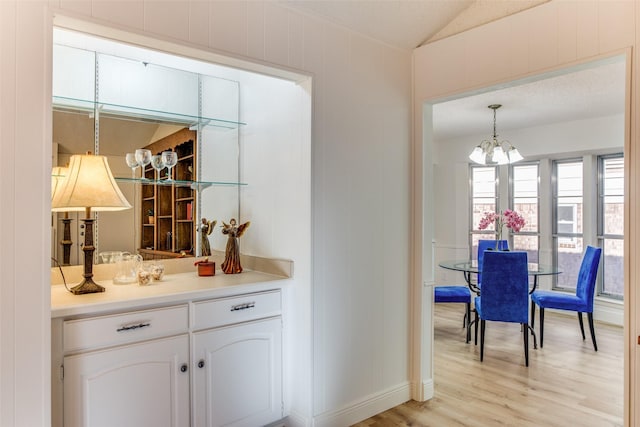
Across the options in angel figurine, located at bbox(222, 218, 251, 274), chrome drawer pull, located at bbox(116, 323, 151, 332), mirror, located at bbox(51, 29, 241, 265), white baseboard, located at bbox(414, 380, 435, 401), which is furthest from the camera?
white baseboard, located at bbox(414, 380, 435, 401)

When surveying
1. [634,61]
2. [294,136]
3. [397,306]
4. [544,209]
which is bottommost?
[397,306]

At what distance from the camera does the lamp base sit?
1957mm

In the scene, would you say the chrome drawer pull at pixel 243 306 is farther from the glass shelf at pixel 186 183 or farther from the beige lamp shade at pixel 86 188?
the glass shelf at pixel 186 183

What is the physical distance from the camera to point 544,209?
5.61m

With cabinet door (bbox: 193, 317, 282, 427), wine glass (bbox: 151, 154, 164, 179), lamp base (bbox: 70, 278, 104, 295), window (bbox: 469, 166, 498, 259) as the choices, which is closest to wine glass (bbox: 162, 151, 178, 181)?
wine glass (bbox: 151, 154, 164, 179)

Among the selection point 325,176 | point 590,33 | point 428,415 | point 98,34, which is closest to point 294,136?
point 325,176

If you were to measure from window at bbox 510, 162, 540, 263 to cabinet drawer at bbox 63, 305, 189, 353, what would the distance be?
5.19 metres

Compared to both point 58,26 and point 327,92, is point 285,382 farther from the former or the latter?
point 58,26

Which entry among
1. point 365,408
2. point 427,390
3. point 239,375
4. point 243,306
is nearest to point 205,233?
point 243,306

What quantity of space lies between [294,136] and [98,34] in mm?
1093

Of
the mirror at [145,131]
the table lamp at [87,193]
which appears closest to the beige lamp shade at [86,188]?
the table lamp at [87,193]

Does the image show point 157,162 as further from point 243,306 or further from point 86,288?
point 243,306

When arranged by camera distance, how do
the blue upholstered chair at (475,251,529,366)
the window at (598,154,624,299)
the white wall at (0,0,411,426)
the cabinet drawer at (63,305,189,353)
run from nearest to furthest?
the white wall at (0,0,411,426)
the cabinet drawer at (63,305,189,353)
the blue upholstered chair at (475,251,529,366)
the window at (598,154,624,299)

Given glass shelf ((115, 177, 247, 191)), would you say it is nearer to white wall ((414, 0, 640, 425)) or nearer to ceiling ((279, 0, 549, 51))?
ceiling ((279, 0, 549, 51))
